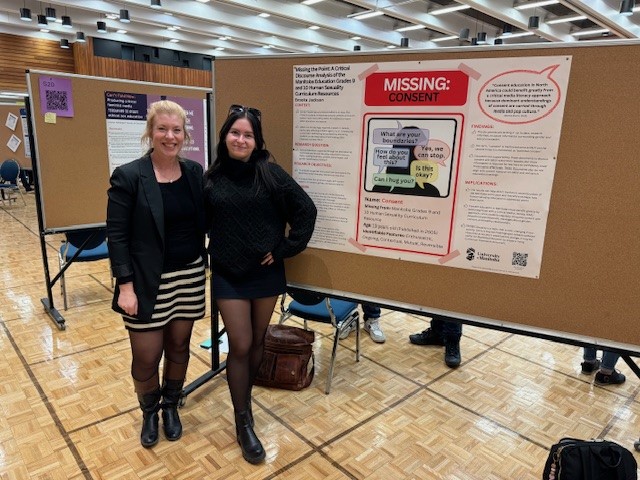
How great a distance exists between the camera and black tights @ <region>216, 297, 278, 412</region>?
181cm

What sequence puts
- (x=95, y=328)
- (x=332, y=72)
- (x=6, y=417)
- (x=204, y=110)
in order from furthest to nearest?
(x=204, y=110), (x=95, y=328), (x=6, y=417), (x=332, y=72)

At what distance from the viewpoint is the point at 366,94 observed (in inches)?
69.1

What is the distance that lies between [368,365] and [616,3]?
926 centimetres

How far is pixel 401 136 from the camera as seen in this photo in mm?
1729

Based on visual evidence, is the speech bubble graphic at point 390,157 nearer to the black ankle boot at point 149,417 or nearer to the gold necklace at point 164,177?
the gold necklace at point 164,177

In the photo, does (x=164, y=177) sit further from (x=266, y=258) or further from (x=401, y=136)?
(x=401, y=136)

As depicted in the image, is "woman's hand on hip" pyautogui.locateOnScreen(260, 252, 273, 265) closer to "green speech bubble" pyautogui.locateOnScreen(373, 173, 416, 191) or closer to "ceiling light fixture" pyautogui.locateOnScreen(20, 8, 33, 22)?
"green speech bubble" pyautogui.locateOnScreen(373, 173, 416, 191)

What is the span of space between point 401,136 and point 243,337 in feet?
3.49

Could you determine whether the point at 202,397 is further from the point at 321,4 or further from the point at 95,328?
the point at 321,4

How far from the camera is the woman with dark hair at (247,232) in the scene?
1.74m

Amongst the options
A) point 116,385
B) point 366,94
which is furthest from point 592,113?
point 116,385

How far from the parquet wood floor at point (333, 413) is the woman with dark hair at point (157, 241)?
0.30 m

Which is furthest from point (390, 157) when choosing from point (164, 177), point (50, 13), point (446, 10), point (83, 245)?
point (50, 13)

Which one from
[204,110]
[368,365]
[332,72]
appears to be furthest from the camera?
[204,110]
